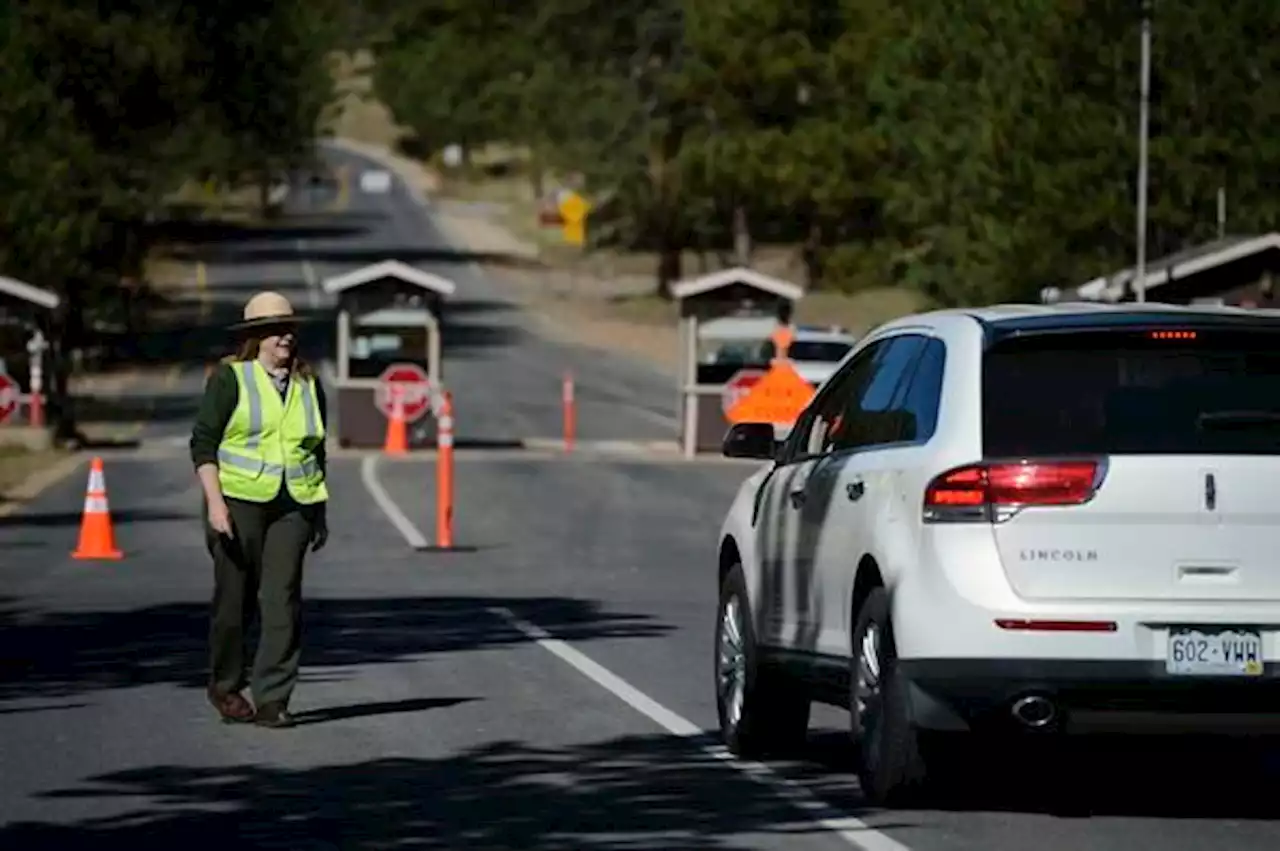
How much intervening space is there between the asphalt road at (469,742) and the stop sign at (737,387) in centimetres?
1664

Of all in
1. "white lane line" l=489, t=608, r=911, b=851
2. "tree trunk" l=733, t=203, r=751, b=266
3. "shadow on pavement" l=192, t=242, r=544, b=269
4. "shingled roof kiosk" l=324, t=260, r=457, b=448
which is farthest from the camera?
"shadow on pavement" l=192, t=242, r=544, b=269

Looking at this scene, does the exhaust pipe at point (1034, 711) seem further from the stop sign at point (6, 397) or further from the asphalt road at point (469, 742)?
the stop sign at point (6, 397)

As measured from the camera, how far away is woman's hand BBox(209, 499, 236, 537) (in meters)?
14.3

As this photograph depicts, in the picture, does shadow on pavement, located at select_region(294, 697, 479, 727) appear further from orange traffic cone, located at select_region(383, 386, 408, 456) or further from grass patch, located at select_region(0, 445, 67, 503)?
orange traffic cone, located at select_region(383, 386, 408, 456)

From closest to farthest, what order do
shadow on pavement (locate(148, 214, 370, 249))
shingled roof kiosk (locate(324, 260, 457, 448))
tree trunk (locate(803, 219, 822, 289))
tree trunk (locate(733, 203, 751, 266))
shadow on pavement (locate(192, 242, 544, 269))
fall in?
shingled roof kiosk (locate(324, 260, 457, 448)) → tree trunk (locate(733, 203, 751, 266)) → tree trunk (locate(803, 219, 822, 289)) → shadow on pavement (locate(192, 242, 544, 269)) → shadow on pavement (locate(148, 214, 370, 249))

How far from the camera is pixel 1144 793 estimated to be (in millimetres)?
12648

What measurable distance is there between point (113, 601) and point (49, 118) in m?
40.4

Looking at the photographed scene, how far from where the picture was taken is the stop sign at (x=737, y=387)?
46969 millimetres

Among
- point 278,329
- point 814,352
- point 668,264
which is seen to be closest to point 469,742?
point 278,329

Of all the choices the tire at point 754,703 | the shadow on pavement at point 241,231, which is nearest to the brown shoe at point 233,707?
the tire at point 754,703

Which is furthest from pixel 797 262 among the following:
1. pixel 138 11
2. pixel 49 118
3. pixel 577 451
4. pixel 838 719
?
pixel 838 719

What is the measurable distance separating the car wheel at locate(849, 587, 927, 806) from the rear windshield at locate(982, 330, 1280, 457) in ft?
2.68

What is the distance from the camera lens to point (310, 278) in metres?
103

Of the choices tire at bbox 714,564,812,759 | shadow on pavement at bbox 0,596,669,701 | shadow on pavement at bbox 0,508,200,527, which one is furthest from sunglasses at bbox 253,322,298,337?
shadow on pavement at bbox 0,508,200,527
